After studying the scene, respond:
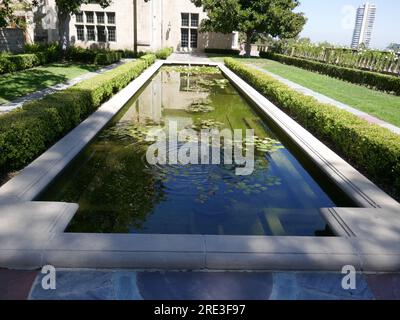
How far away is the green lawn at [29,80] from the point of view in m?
11.2

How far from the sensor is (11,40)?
22.0m

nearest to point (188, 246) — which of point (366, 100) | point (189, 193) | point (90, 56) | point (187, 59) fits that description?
point (189, 193)

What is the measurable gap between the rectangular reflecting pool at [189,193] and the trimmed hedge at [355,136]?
787 mm

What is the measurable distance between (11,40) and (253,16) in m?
19.4

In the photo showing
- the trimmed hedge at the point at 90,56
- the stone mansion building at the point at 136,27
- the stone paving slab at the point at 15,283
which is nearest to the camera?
the stone paving slab at the point at 15,283

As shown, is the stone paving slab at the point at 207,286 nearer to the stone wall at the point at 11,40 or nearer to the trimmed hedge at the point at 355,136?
the trimmed hedge at the point at 355,136

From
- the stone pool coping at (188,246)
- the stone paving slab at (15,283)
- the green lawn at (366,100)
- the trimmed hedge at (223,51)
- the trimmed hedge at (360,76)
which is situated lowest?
the stone paving slab at (15,283)

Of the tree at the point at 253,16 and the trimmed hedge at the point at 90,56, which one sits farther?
the tree at the point at 253,16

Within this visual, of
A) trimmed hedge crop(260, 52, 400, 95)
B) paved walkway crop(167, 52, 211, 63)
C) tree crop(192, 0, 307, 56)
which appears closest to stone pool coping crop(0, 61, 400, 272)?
trimmed hedge crop(260, 52, 400, 95)

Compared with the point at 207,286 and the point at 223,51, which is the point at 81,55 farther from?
the point at 207,286

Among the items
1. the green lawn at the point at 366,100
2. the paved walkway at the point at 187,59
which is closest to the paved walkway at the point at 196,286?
the green lawn at the point at 366,100

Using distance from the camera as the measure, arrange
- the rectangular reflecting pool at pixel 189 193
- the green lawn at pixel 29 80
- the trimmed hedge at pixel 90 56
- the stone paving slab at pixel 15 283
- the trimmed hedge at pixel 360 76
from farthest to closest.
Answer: the trimmed hedge at pixel 90 56 < the trimmed hedge at pixel 360 76 < the green lawn at pixel 29 80 < the rectangular reflecting pool at pixel 189 193 < the stone paving slab at pixel 15 283

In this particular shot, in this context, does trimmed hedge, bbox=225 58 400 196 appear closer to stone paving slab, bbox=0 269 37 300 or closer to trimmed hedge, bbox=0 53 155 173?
stone paving slab, bbox=0 269 37 300

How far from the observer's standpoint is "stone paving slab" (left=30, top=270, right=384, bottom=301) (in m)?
2.95
